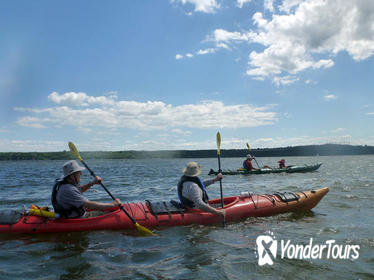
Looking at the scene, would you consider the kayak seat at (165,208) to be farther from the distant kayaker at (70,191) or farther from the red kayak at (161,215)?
the distant kayaker at (70,191)

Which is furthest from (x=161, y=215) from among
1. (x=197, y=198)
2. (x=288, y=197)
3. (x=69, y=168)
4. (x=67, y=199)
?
(x=288, y=197)

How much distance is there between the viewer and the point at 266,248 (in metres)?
5.71

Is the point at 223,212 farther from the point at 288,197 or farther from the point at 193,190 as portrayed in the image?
the point at 288,197

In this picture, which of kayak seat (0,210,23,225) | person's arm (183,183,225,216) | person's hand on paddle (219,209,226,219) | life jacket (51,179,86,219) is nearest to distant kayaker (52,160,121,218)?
life jacket (51,179,86,219)

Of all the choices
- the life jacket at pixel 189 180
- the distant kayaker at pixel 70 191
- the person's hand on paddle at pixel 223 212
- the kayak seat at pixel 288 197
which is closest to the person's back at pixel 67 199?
the distant kayaker at pixel 70 191

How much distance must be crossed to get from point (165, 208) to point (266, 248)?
2608 mm

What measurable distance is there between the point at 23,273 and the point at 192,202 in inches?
148

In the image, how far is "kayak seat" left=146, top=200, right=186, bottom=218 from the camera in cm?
716

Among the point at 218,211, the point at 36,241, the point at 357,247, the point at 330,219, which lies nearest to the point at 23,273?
the point at 36,241

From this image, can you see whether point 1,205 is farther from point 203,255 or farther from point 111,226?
point 203,255

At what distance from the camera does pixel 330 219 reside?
8.08 metres
